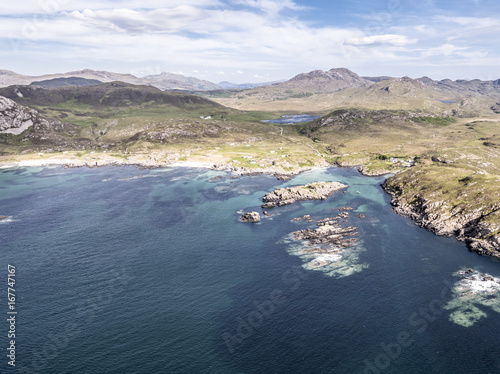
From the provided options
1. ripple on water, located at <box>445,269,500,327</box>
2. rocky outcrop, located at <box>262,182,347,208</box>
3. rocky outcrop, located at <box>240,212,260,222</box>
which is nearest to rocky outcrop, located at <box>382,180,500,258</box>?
ripple on water, located at <box>445,269,500,327</box>

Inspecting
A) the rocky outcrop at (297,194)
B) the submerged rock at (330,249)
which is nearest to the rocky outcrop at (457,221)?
the submerged rock at (330,249)

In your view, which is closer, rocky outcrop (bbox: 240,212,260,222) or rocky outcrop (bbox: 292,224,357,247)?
rocky outcrop (bbox: 292,224,357,247)

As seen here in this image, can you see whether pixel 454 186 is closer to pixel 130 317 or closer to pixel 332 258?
pixel 332 258

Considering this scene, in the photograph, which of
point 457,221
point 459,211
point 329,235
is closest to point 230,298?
point 329,235

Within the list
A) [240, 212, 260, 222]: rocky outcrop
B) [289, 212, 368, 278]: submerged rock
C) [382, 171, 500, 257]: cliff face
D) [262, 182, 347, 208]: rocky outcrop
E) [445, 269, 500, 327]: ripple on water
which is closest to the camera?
[445, 269, 500, 327]: ripple on water

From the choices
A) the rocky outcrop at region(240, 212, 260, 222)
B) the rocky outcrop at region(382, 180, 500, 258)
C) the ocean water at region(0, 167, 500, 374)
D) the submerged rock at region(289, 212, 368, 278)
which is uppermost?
the rocky outcrop at region(382, 180, 500, 258)

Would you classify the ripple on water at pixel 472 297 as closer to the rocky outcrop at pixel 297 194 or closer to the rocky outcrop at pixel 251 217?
the rocky outcrop at pixel 251 217

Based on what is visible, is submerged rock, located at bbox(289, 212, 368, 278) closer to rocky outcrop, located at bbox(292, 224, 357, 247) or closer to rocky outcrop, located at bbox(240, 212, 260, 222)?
rocky outcrop, located at bbox(292, 224, 357, 247)
